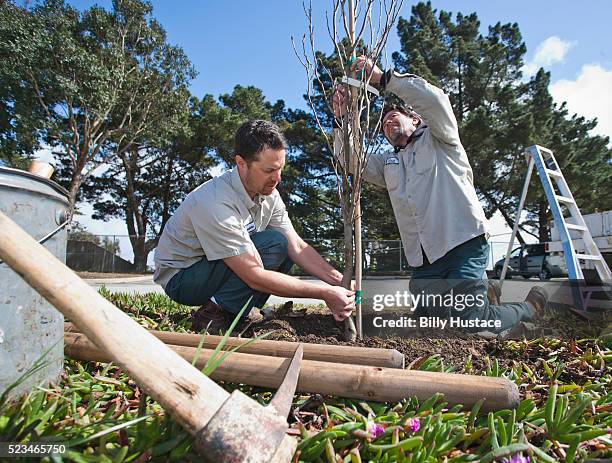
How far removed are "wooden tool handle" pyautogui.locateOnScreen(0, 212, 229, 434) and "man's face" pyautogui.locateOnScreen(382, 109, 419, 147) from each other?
263 cm

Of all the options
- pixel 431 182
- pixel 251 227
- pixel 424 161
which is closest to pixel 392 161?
pixel 424 161

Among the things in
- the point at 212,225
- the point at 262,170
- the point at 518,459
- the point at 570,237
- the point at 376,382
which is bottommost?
the point at 518,459

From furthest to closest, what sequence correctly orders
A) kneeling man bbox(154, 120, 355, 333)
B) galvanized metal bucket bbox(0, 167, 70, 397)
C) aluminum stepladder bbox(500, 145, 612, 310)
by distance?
aluminum stepladder bbox(500, 145, 612, 310)
kneeling man bbox(154, 120, 355, 333)
galvanized metal bucket bbox(0, 167, 70, 397)

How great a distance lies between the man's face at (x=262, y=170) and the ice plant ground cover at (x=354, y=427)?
1430 millimetres

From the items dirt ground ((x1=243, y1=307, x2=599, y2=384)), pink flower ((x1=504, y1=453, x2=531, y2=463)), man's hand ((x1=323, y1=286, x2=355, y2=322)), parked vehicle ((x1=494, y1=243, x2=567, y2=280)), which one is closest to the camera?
pink flower ((x1=504, y1=453, x2=531, y2=463))

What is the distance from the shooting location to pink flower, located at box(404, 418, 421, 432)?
1051mm

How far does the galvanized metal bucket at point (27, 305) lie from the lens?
1.14 metres

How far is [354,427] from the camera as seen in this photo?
3.48 feet

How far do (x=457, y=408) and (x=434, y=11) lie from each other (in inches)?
1102

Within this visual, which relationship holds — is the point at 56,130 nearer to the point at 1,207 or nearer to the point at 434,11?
the point at 1,207

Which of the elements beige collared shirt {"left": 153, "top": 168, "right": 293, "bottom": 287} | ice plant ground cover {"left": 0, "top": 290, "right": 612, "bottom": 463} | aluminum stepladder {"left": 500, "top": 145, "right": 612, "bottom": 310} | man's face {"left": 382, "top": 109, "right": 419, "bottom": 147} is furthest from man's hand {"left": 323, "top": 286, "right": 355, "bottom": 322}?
aluminum stepladder {"left": 500, "top": 145, "right": 612, "bottom": 310}

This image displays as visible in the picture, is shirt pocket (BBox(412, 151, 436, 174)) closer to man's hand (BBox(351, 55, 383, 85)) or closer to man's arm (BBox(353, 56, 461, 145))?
man's arm (BBox(353, 56, 461, 145))

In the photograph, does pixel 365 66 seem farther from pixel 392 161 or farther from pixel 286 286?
pixel 286 286

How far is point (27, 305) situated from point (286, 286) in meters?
1.25
